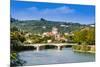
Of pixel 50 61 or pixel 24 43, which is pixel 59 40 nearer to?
pixel 50 61

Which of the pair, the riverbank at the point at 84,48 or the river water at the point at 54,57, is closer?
the river water at the point at 54,57

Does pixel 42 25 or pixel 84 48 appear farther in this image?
pixel 84 48

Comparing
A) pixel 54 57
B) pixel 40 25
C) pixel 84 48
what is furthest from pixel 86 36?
pixel 40 25

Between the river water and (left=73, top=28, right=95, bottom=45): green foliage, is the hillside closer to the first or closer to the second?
(left=73, top=28, right=95, bottom=45): green foliage

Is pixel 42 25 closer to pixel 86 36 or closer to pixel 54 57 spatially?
pixel 54 57

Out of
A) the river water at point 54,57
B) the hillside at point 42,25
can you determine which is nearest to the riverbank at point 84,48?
the river water at point 54,57

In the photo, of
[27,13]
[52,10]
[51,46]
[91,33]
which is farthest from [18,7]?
[91,33]

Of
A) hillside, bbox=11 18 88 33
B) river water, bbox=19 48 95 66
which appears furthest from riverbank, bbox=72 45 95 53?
hillside, bbox=11 18 88 33

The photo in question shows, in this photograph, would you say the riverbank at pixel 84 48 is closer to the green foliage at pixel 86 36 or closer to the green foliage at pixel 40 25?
the green foliage at pixel 86 36
